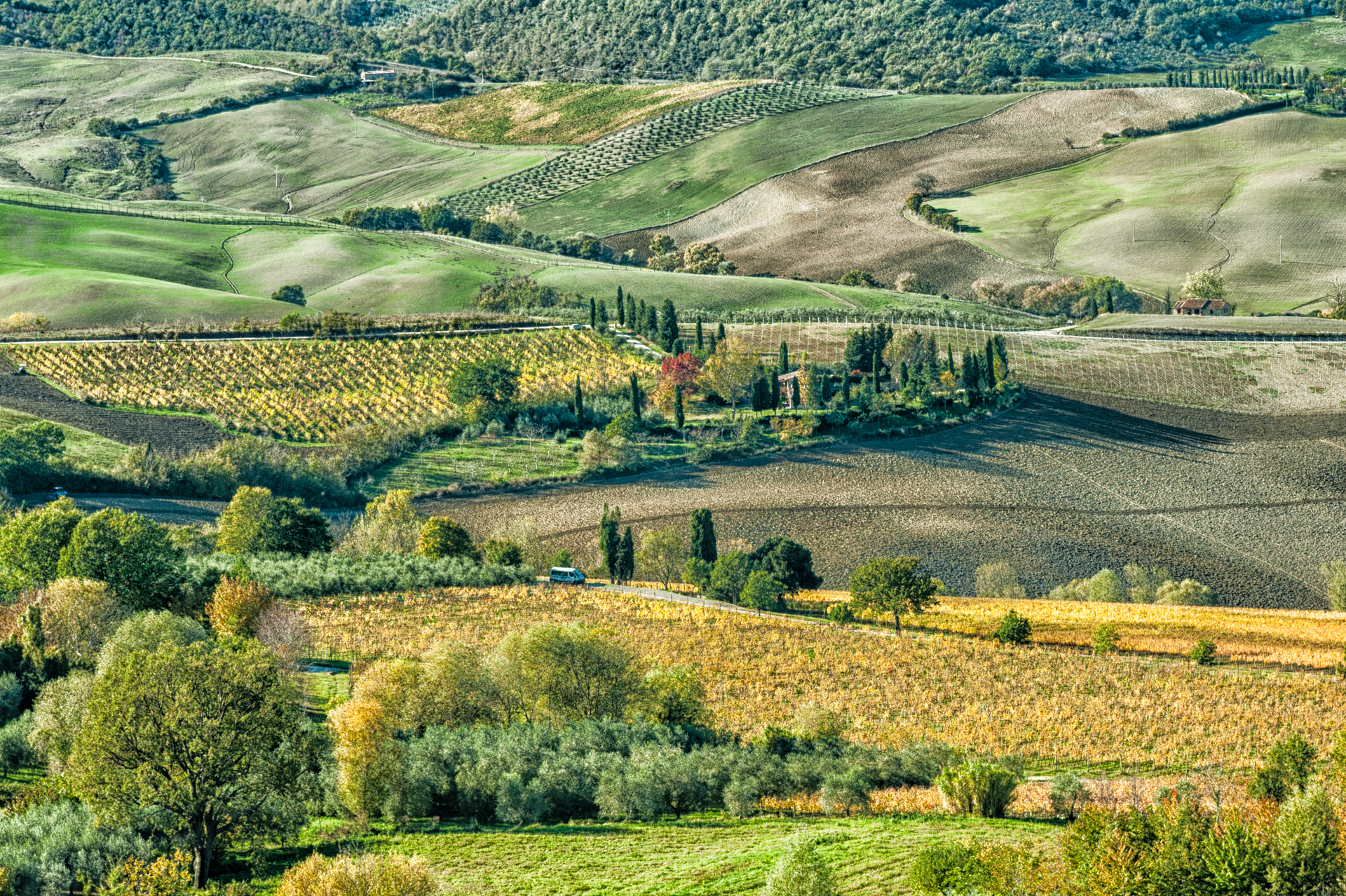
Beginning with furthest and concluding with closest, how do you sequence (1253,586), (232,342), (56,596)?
(232,342) → (1253,586) → (56,596)

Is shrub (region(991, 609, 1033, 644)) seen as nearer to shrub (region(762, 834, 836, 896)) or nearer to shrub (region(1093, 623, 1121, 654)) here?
shrub (region(1093, 623, 1121, 654))

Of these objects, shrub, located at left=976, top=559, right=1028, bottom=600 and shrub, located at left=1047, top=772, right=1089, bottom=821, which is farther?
shrub, located at left=976, top=559, right=1028, bottom=600

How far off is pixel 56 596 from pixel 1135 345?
110163mm

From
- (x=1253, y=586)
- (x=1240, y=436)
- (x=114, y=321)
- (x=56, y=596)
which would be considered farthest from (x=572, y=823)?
(x=114, y=321)

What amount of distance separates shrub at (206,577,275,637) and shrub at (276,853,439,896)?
32.6 metres

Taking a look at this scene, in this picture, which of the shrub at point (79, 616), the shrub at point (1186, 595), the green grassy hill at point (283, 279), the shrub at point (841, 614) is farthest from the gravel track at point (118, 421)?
the shrub at point (1186, 595)

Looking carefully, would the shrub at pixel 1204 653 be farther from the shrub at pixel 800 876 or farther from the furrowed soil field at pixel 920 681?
the shrub at pixel 800 876

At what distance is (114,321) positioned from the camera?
490 feet

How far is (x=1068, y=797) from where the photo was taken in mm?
45469

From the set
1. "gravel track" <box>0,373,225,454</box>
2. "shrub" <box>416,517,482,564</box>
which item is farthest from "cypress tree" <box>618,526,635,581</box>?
"gravel track" <box>0,373,225,454</box>

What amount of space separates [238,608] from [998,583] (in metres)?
49.0

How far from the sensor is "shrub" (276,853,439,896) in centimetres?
3231

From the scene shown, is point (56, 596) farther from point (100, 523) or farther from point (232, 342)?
point (232, 342)

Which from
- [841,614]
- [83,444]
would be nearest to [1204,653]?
[841,614]
